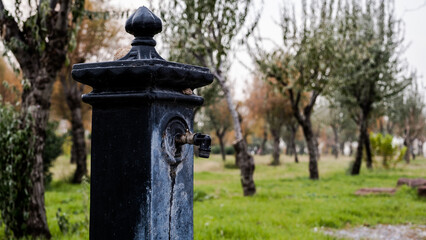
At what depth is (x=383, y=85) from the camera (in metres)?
21.6

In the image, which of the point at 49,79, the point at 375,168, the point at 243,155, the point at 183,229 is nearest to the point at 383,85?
the point at 375,168

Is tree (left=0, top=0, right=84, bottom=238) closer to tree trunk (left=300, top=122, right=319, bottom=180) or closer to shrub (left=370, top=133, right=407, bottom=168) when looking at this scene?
tree trunk (left=300, top=122, right=319, bottom=180)

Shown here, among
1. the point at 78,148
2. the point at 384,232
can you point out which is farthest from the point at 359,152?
the point at 78,148

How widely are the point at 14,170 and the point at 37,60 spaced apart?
1.79 m

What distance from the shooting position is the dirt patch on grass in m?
6.98

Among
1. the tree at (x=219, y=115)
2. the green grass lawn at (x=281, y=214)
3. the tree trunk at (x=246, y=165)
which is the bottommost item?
the green grass lawn at (x=281, y=214)

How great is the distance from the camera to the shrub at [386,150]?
23469mm

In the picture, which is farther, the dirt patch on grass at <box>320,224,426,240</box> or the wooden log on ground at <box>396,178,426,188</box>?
the wooden log on ground at <box>396,178,426,188</box>

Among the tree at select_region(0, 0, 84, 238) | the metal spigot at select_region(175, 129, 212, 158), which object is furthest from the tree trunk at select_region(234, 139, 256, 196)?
the metal spigot at select_region(175, 129, 212, 158)

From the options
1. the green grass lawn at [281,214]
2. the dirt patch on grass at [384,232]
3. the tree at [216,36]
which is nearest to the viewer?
the green grass lawn at [281,214]

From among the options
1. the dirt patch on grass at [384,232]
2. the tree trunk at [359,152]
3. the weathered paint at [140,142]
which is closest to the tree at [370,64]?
the tree trunk at [359,152]

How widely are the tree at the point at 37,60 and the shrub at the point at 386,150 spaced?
21723mm

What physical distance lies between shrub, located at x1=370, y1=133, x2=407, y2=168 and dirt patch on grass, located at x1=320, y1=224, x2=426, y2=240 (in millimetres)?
16840

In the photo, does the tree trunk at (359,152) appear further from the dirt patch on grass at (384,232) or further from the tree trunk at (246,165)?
the dirt patch on grass at (384,232)
